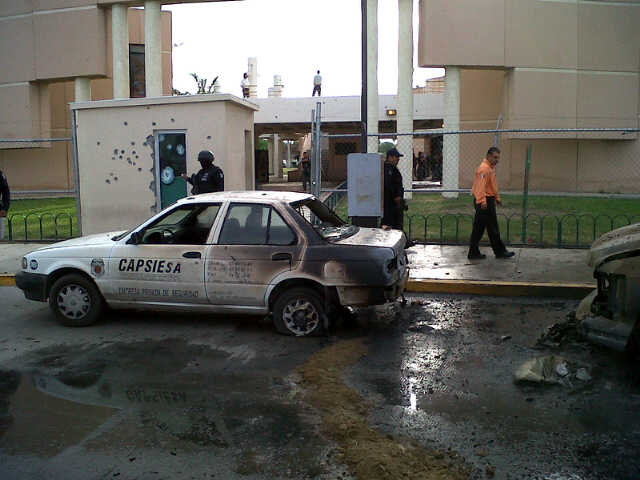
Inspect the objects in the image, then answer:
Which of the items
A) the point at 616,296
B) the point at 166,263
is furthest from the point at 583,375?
the point at 166,263

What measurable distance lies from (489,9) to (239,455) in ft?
67.3

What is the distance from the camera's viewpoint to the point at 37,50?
24.7 meters

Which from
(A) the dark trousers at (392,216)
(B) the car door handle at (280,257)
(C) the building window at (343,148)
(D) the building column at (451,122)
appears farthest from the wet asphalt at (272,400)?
(C) the building window at (343,148)

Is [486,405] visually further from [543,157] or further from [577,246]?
[543,157]

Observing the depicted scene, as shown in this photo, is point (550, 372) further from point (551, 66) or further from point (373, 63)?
point (551, 66)

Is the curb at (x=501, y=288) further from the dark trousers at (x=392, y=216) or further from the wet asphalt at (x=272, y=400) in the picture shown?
the dark trousers at (x=392, y=216)

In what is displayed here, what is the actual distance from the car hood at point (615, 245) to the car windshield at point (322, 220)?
242cm

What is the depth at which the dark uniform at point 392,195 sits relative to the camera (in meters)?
9.87

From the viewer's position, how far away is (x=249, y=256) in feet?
22.3

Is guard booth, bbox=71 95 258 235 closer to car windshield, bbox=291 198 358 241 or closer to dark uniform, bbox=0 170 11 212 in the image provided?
dark uniform, bbox=0 170 11 212

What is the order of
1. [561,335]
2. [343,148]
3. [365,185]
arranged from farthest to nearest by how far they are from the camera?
[343,148]
[365,185]
[561,335]

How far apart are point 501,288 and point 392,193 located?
2.15m

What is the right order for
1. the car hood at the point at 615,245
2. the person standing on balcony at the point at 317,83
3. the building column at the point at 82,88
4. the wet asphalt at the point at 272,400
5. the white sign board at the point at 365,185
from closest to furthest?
the wet asphalt at the point at 272,400
the car hood at the point at 615,245
the white sign board at the point at 365,185
the building column at the point at 82,88
the person standing on balcony at the point at 317,83

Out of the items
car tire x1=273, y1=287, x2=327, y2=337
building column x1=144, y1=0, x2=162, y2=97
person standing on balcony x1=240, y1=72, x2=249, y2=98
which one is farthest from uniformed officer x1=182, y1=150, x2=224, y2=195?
person standing on balcony x1=240, y1=72, x2=249, y2=98
